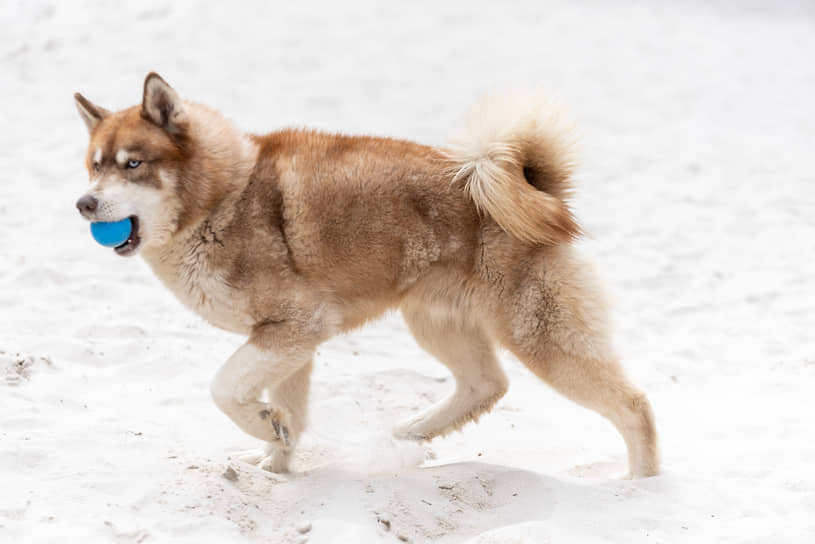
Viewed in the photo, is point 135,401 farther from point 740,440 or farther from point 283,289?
point 740,440

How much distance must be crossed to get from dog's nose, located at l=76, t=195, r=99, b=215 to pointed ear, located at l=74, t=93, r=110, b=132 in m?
0.56

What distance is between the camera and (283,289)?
370 centimetres

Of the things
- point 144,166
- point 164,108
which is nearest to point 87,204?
point 144,166

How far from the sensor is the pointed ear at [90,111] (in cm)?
384

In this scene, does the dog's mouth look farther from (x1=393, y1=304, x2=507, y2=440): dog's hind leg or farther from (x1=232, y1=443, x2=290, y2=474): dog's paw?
(x1=393, y1=304, x2=507, y2=440): dog's hind leg

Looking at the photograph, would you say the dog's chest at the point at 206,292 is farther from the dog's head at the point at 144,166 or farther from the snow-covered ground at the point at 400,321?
the snow-covered ground at the point at 400,321

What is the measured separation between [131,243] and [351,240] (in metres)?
0.89

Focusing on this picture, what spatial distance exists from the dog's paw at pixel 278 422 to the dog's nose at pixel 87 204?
103 cm

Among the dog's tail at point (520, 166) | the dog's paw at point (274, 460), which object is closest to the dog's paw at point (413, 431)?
the dog's paw at point (274, 460)

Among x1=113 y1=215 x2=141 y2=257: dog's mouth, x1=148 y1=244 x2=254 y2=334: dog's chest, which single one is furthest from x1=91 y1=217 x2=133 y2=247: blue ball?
x1=148 y1=244 x2=254 y2=334: dog's chest

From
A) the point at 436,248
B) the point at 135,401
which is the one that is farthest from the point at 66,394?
the point at 436,248

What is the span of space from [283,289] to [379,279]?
0.41m

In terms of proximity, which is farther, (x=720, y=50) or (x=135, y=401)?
(x=720, y=50)

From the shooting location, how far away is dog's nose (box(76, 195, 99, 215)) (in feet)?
11.4
